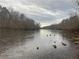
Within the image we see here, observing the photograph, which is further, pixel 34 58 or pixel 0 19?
pixel 0 19

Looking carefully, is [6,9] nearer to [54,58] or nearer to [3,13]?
[3,13]

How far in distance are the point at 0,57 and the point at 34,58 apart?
18.3 feet

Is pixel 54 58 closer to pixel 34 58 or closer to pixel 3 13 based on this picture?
→ pixel 34 58

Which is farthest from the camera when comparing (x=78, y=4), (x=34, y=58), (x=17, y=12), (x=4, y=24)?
(x=17, y=12)

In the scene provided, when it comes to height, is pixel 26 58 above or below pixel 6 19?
below

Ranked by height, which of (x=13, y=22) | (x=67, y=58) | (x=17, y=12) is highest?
(x=17, y=12)

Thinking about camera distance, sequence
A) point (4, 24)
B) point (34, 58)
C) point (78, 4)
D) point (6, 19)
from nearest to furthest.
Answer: point (34, 58) < point (78, 4) < point (4, 24) < point (6, 19)

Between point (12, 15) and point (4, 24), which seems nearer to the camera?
point (4, 24)

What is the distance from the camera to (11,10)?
538 feet

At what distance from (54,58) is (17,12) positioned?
159974 millimetres

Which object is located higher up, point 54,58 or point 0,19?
point 0,19

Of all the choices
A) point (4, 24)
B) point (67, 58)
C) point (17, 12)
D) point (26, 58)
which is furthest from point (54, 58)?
point (17, 12)

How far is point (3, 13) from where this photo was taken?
5920 inches

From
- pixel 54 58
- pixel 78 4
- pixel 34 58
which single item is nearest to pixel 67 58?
pixel 54 58
